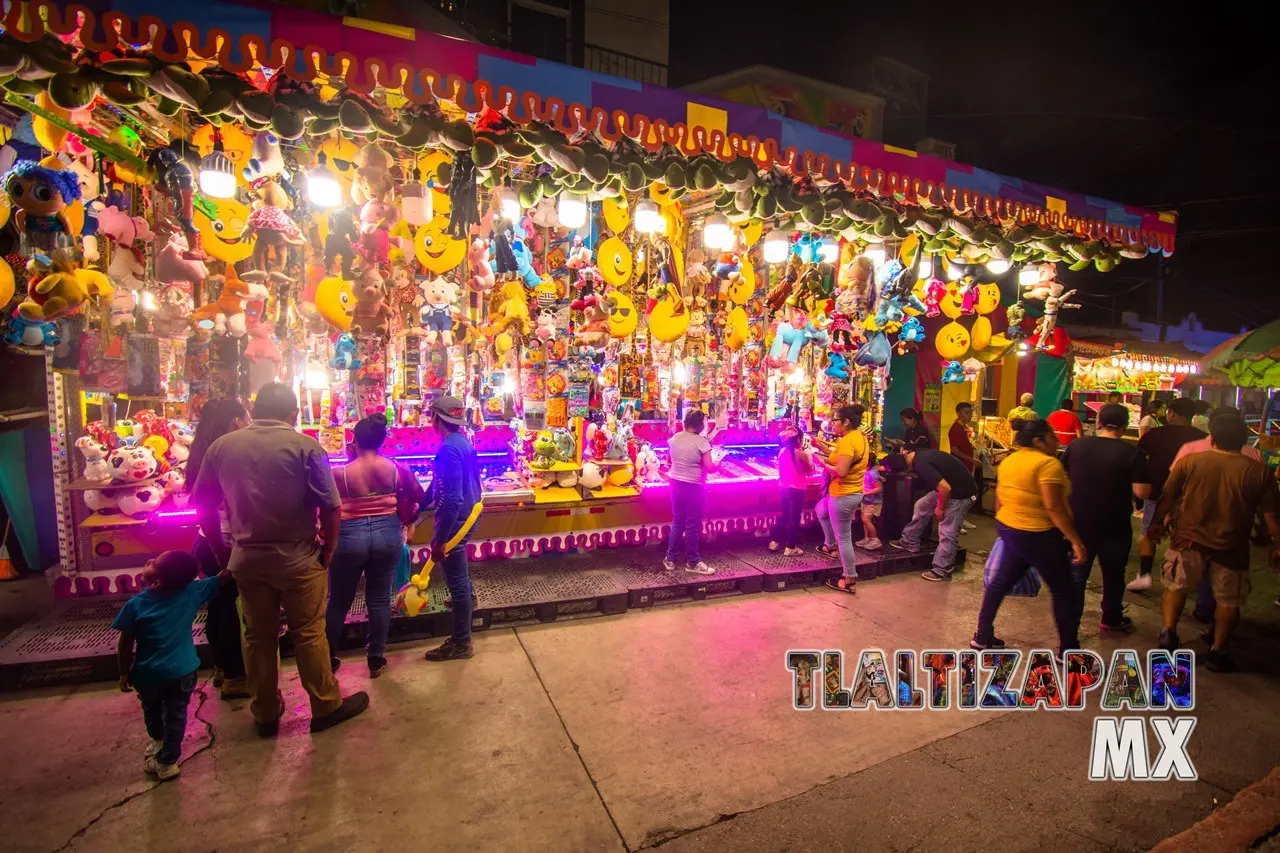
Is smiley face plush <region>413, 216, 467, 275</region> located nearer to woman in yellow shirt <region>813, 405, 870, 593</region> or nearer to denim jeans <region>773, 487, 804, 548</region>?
woman in yellow shirt <region>813, 405, 870, 593</region>

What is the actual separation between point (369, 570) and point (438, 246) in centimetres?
279

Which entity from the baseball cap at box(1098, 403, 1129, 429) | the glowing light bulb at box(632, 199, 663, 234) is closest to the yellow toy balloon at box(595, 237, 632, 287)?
the glowing light bulb at box(632, 199, 663, 234)

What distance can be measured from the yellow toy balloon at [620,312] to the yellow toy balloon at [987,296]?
4.16 metres

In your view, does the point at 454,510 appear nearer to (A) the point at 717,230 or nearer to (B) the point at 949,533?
(A) the point at 717,230

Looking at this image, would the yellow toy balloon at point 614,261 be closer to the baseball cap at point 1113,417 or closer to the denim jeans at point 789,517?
the denim jeans at point 789,517

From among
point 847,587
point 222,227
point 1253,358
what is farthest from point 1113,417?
point 1253,358

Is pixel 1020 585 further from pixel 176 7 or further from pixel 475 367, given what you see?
pixel 176 7

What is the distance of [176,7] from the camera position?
3.05 m

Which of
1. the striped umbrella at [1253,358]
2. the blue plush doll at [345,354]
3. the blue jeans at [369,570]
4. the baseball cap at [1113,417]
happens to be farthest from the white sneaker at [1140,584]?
the blue plush doll at [345,354]

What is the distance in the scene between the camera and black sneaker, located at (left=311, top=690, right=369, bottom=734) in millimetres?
3197

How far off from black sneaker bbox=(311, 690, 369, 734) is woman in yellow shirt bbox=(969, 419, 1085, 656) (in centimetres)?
394

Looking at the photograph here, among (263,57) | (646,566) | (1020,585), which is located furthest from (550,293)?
(1020,585)

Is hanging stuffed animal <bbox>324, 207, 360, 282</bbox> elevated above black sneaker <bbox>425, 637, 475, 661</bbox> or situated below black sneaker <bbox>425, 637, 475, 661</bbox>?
above

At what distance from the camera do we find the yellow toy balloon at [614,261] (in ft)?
19.9
